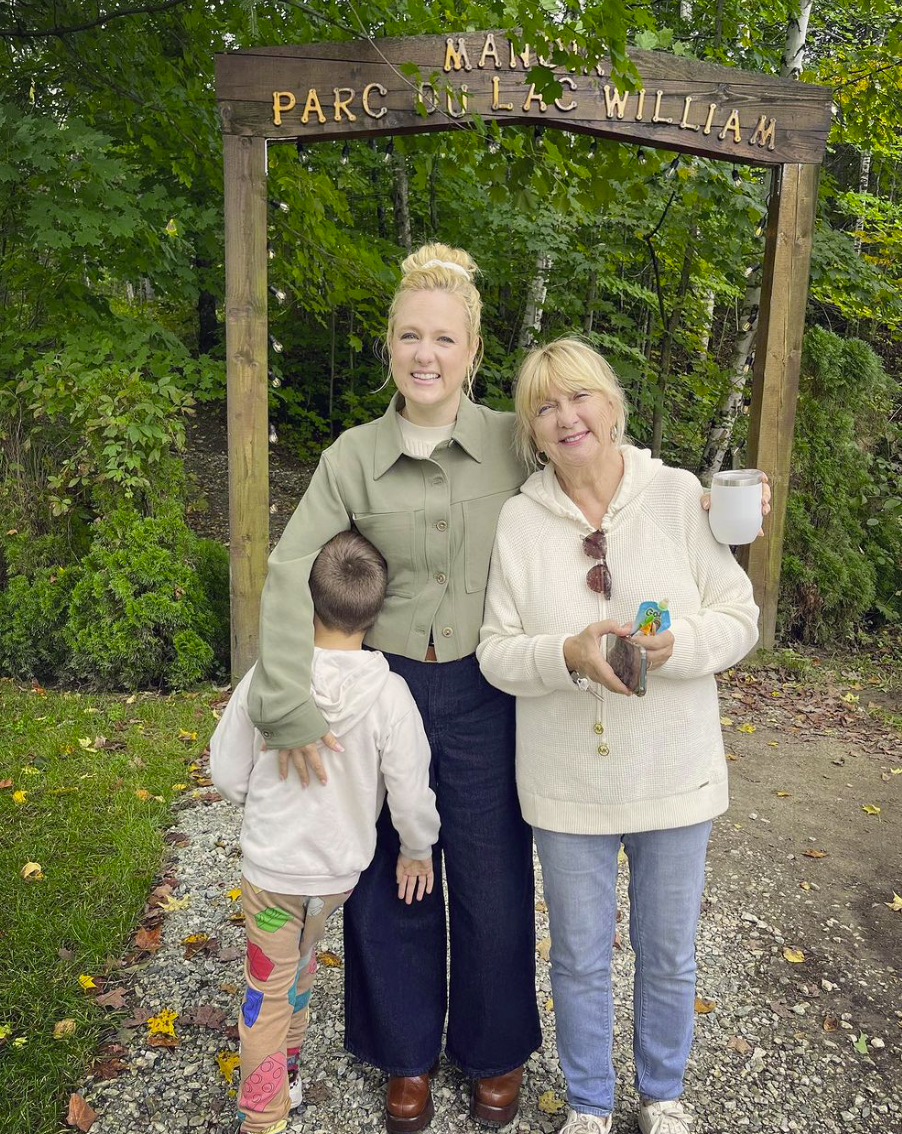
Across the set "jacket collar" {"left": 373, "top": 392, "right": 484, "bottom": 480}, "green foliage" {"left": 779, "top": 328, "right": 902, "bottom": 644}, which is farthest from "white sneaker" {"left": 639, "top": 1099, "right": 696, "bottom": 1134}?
"green foliage" {"left": 779, "top": 328, "right": 902, "bottom": 644}

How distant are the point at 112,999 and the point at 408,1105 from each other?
39.9 inches

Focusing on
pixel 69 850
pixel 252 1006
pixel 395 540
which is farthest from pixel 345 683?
pixel 69 850

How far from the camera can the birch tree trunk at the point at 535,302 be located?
8.59 metres

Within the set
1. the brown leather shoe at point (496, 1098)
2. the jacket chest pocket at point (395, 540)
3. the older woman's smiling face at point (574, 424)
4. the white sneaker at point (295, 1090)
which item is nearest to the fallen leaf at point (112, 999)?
the white sneaker at point (295, 1090)

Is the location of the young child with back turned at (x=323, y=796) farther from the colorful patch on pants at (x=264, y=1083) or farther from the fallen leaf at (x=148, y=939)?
the fallen leaf at (x=148, y=939)

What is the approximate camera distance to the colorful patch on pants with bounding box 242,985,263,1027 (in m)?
2.11

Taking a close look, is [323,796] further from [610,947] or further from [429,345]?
[429,345]

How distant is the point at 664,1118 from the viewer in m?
2.21

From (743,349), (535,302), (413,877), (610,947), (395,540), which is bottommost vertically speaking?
(610,947)

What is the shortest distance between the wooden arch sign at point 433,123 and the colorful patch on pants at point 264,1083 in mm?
3224

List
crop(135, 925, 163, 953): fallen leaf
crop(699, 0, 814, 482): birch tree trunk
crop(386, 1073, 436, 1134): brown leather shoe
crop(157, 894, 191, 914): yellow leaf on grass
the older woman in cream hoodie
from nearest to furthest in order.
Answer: the older woman in cream hoodie
crop(386, 1073, 436, 1134): brown leather shoe
crop(135, 925, 163, 953): fallen leaf
crop(157, 894, 191, 914): yellow leaf on grass
crop(699, 0, 814, 482): birch tree trunk

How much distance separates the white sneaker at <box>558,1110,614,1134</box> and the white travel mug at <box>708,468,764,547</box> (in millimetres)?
1393

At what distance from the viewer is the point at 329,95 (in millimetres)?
4711

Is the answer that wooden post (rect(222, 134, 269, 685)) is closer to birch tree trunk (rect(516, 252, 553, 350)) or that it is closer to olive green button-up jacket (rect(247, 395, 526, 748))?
olive green button-up jacket (rect(247, 395, 526, 748))
